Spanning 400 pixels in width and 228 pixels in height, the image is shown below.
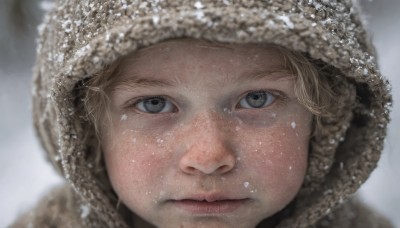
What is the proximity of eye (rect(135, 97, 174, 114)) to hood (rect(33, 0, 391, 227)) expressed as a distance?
16cm

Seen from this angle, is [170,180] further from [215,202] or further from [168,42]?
[168,42]

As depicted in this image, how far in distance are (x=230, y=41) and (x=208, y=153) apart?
26cm

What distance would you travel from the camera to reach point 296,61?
4.72ft

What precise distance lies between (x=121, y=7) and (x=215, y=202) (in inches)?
20.1

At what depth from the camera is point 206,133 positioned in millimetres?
1405

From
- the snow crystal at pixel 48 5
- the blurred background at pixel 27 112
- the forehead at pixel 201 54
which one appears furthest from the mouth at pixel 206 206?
the blurred background at pixel 27 112

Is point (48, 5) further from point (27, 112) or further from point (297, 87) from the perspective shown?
point (27, 112)

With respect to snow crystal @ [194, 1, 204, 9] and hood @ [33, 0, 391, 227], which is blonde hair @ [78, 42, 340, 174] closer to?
hood @ [33, 0, 391, 227]

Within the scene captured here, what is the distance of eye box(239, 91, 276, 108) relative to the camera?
1476mm

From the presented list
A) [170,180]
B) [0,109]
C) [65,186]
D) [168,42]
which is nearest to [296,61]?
[168,42]

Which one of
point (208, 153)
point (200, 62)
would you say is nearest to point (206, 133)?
point (208, 153)

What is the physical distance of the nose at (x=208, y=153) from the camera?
138 centimetres

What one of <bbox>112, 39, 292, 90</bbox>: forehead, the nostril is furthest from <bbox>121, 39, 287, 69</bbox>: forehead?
the nostril

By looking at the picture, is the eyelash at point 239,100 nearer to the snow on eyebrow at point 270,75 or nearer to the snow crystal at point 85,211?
the snow on eyebrow at point 270,75
